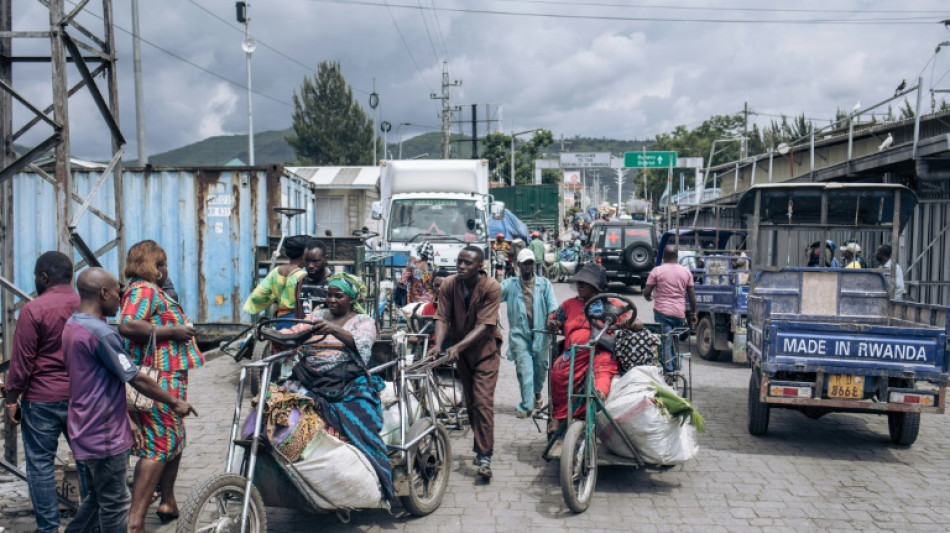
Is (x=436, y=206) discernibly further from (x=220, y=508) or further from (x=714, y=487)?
(x=220, y=508)

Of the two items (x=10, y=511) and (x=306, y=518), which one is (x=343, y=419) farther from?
(x=10, y=511)

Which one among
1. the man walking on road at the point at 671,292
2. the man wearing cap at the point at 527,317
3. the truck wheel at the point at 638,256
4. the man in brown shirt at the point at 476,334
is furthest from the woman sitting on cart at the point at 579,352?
the truck wheel at the point at 638,256

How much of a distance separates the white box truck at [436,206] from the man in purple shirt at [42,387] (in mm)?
8814

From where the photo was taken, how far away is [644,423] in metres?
5.53

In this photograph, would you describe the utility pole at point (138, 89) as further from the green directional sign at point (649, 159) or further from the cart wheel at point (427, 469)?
the green directional sign at point (649, 159)

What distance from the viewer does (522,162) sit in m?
61.6

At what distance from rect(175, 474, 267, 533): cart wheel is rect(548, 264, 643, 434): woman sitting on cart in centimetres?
247

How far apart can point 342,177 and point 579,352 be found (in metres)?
28.0

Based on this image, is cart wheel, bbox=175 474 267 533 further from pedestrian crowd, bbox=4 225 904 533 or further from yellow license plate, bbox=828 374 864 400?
yellow license plate, bbox=828 374 864 400

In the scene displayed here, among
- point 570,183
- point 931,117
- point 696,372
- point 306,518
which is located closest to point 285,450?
point 306,518

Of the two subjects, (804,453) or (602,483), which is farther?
(804,453)

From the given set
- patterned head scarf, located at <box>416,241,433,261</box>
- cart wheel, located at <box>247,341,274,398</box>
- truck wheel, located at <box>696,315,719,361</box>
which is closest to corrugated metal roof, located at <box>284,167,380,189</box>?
patterned head scarf, located at <box>416,241,433,261</box>

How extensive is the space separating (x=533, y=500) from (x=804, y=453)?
2.81 metres

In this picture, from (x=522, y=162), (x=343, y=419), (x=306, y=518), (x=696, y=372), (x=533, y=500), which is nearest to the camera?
(x=343, y=419)
